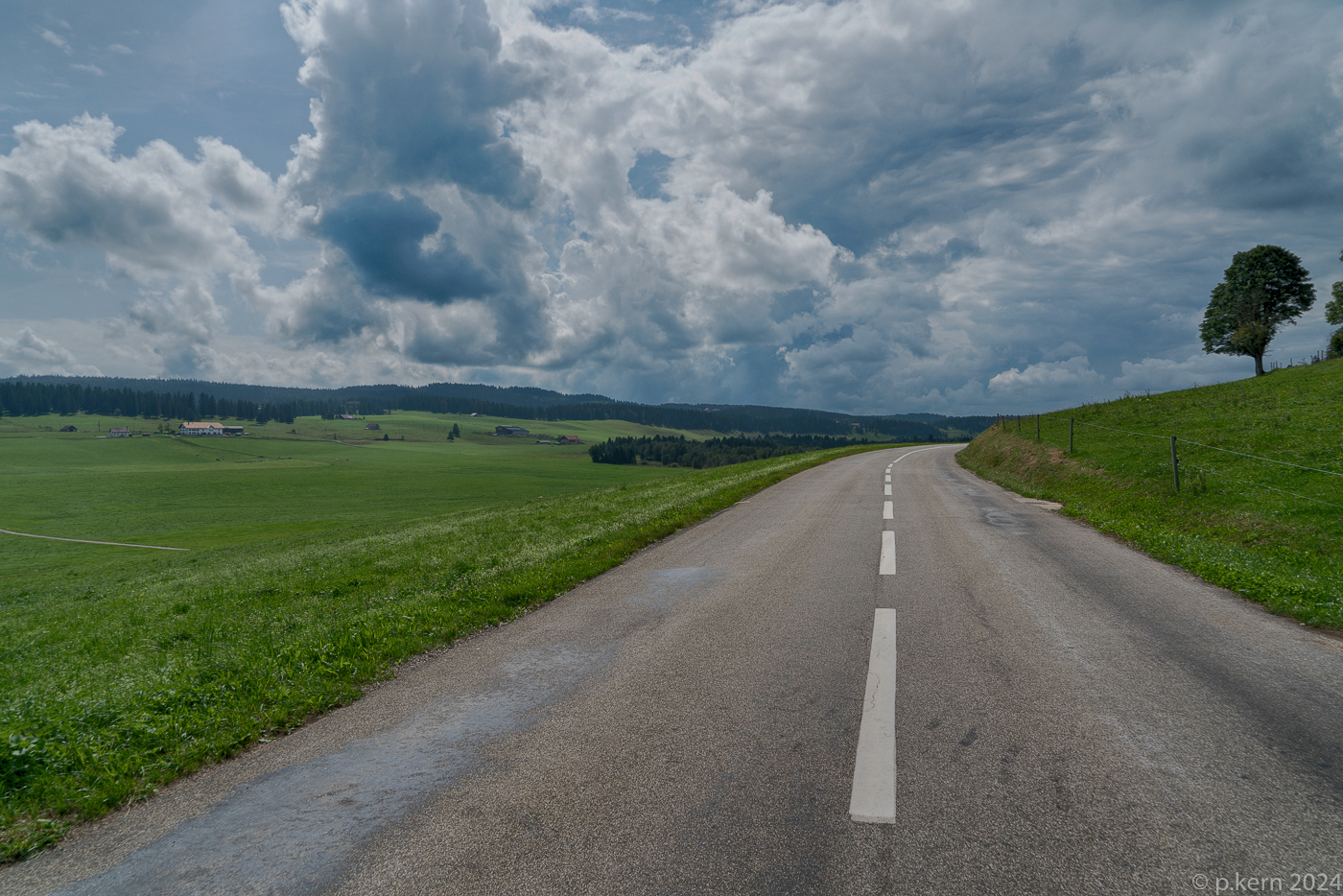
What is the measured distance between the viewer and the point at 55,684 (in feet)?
22.1

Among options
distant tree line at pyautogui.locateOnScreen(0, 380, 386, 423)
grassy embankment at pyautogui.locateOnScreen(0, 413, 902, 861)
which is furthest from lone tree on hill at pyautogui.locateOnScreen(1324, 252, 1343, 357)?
distant tree line at pyautogui.locateOnScreen(0, 380, 386, 423)

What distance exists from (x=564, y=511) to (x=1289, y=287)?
6516 cm

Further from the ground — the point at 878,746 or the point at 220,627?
the point at 878,746

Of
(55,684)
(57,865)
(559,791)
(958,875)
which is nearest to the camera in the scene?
(958,875)

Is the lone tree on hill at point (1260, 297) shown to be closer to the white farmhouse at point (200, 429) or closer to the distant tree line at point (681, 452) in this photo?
the distant tree line at point (681, 452)

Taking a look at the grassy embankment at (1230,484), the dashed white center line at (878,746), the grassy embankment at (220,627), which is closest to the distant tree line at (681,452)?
the grassy embankment at (220,627)

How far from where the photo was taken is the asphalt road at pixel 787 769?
2.92 metres

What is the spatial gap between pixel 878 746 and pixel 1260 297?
228 feet

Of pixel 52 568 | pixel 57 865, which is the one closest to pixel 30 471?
pixel 52 568

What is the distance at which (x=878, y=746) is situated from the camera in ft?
12.9

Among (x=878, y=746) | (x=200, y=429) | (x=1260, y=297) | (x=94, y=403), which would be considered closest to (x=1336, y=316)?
(x=1260, y=297)

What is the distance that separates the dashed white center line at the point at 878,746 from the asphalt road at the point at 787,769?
0.05 m

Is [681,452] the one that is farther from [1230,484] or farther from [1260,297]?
[1230,484]

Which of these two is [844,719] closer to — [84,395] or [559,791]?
[559,791]
